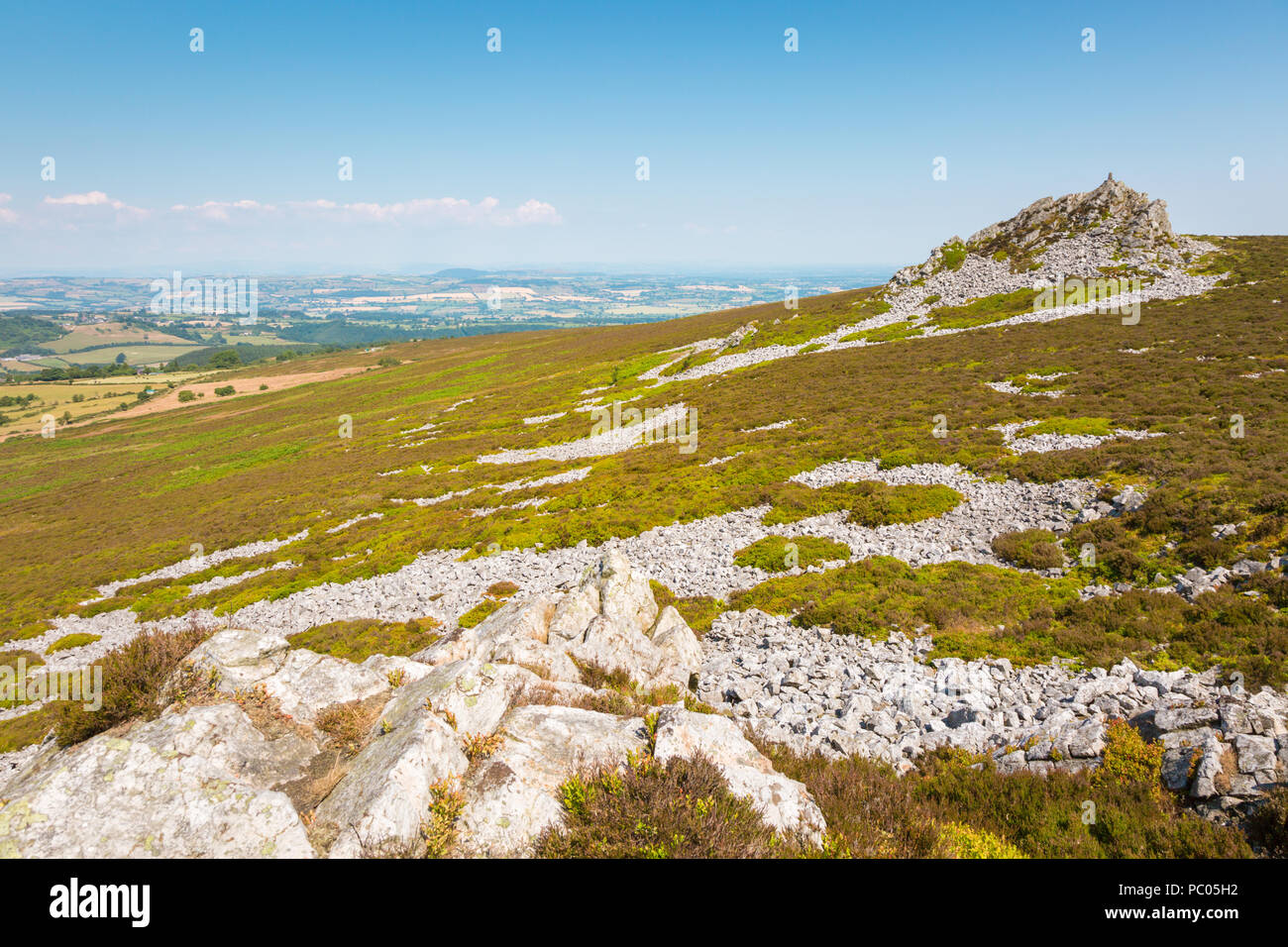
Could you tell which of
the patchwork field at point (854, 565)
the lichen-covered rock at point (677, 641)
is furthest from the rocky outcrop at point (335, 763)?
the lichen-covered rock at point (677, 641)

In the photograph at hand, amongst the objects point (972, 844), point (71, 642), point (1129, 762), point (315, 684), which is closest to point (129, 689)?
point (315, 684)

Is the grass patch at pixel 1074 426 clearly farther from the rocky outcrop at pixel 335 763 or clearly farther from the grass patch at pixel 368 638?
the grass patch at pixel 368 638

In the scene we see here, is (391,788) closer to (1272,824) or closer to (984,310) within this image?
(1272,824)

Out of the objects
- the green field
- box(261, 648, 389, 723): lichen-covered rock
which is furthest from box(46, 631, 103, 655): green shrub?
box(261, 648, 389, 723): lichen-covered rock
